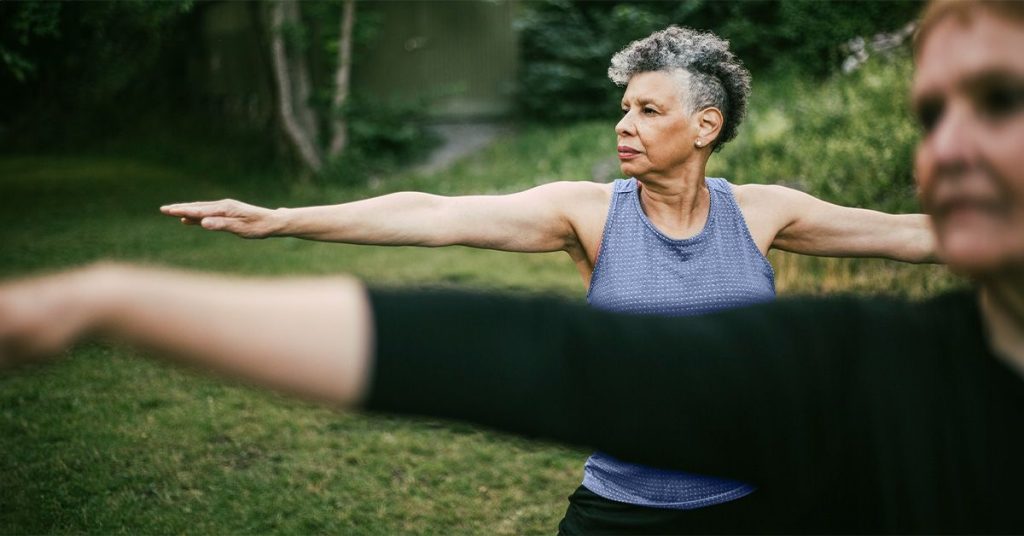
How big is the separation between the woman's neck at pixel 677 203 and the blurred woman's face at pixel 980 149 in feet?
5.96

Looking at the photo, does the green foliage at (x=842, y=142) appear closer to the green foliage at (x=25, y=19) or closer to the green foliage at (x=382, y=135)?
the green foliage at (x=382, y=135)

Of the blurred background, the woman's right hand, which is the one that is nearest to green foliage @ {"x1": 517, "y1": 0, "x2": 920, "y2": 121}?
the blurred background

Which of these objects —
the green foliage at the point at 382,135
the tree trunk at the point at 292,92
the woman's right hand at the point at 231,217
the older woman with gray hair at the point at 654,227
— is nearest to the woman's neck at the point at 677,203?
the older woman with gray hair at the point at 654,227

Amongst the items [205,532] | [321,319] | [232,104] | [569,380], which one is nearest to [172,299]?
[321,319]

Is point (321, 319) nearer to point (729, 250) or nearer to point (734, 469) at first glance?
point (734, 469)

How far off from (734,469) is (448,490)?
422 cm

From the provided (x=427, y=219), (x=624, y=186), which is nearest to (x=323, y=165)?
(x=624, y=186)

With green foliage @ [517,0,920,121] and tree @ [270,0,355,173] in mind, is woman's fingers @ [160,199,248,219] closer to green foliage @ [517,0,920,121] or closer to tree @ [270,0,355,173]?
tree @ [270,0,355,173]

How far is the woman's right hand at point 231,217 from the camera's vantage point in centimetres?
215

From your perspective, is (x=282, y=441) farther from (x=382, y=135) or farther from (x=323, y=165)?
(x=382, y=135)

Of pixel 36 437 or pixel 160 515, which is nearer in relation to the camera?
pixel 160 515

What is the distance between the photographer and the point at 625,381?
0.88 metres

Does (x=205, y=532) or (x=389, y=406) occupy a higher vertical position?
(x=389, y=406)

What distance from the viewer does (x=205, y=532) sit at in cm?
439
